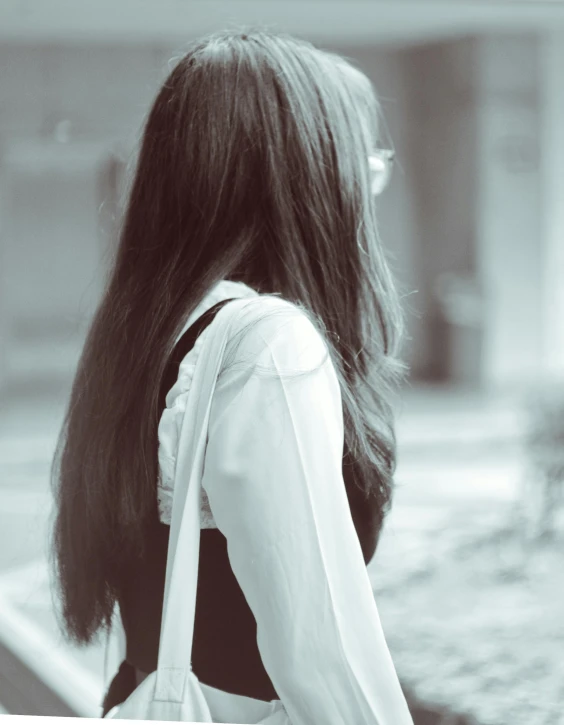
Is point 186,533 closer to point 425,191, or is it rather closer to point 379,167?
point 379,167

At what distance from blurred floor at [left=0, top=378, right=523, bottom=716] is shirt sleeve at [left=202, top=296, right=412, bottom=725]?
49 cm

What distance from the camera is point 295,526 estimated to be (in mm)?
820

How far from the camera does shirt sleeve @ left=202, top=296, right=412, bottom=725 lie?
32.3 inches

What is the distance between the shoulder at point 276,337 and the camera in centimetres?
83

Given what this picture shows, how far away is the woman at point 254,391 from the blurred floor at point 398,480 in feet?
0.84

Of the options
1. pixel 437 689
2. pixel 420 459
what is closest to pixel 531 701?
pixel 437 689

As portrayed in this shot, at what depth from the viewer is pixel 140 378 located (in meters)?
0.98

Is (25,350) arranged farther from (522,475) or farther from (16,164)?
(522,475)

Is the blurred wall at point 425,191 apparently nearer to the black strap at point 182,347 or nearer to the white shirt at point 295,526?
→ the black strap at point 182,347

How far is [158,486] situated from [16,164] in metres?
7.12

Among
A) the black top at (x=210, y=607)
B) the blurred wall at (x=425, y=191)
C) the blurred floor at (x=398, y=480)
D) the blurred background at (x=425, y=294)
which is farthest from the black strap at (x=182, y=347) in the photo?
the blurred wall at (x=425, y=191)

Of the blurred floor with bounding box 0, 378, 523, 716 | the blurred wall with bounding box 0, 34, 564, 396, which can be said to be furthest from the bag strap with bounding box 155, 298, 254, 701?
the blurred wall with bounding box 0, 34, 564, 396

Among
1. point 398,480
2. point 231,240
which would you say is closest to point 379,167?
point 231,240

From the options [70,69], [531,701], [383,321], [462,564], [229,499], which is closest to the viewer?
[229,499]
